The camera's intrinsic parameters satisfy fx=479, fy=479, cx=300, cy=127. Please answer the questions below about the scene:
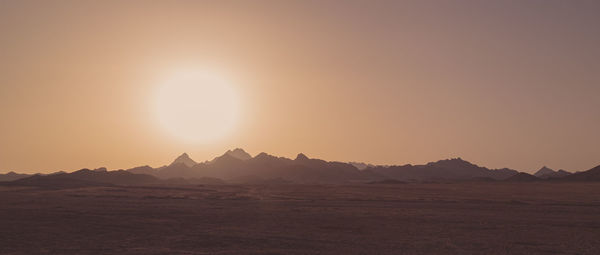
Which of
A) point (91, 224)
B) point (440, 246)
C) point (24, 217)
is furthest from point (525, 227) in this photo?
point (24, 217)

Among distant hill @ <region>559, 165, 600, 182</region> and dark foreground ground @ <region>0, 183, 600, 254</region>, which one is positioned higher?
distant hill @ <region>559, 165, 600, 182</region>

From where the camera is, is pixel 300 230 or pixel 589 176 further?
pixel 589 176

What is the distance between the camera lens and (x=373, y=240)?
26656 millimetres

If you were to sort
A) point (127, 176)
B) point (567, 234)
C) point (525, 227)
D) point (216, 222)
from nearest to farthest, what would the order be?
point (567, 234) < point (525, 227) < point (216, 222) < point (127, 176)

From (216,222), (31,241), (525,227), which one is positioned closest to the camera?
(31,241)

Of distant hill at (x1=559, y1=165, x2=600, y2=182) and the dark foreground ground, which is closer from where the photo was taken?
the dark foreground ground

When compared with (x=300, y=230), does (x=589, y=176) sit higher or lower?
higher

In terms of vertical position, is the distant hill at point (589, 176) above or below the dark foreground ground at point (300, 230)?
above

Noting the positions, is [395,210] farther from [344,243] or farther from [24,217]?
[24,217]

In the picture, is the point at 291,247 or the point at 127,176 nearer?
the point at 291,247

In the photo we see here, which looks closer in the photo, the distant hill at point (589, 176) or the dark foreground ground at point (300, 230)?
the dark foreground ground at point (300, 230)

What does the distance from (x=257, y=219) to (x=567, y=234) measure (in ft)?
69.4

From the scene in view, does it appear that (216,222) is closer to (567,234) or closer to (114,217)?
(114,217)

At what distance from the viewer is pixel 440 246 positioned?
24.6m
